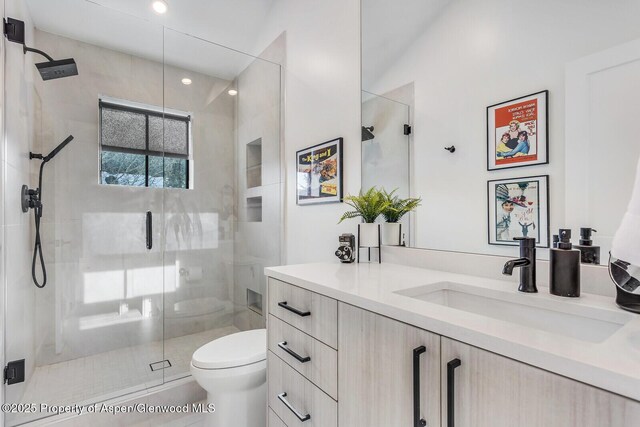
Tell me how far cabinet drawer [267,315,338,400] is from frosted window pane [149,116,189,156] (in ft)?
5.95

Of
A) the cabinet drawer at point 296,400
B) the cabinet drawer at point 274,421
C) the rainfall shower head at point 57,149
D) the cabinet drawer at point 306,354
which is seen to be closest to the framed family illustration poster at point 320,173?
the cabinet drawer at point 306,354

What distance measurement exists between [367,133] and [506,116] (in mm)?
727

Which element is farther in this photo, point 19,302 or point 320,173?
point 320,173

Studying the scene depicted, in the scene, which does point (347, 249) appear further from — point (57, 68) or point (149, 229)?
point (57, 68)

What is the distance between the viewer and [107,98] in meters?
2.31

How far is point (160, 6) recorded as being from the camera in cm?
237

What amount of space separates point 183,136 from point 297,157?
1025 mm

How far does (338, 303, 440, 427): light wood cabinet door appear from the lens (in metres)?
0.69

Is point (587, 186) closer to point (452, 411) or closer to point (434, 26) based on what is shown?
point (452, 411)

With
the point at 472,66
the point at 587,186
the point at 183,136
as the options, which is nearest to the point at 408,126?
the point at 472,66

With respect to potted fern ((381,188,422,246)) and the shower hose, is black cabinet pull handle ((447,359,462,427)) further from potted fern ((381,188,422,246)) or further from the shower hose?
the shower hose

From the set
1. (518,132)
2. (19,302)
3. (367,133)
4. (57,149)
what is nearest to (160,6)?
(57,149)

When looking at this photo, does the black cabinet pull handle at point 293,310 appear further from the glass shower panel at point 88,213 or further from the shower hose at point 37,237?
the shower hose at point 37,237

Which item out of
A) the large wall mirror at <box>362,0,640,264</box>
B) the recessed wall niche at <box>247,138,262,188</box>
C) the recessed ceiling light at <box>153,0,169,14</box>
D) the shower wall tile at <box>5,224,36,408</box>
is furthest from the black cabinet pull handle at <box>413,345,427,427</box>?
A: the recessed ceiling light at <box>153,0,169,14</box>
